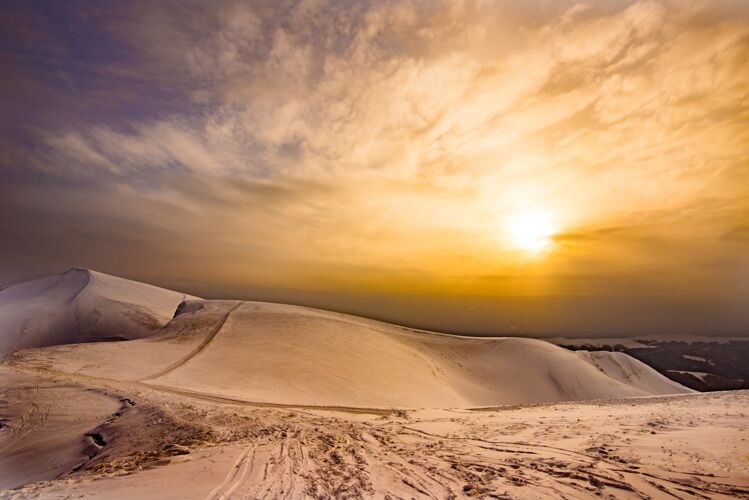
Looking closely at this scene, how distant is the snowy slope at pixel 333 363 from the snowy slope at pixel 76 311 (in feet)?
46.8

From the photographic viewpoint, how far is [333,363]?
2372cm

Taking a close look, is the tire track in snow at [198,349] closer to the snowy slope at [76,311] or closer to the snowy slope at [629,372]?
the snowy slope at [76,311]

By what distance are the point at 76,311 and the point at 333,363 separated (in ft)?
125

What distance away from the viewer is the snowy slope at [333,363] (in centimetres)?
1905

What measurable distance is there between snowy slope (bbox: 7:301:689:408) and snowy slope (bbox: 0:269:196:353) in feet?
46.8

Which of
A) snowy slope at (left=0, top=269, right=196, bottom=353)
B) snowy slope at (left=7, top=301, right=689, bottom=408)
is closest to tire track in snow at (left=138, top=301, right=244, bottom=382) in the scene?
snowy slope at (left=7, top=301, right=689, bottom=408)

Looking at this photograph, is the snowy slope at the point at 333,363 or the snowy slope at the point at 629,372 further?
the snowy slope at the point at 629,372

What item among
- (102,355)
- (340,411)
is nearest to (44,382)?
(102,355)

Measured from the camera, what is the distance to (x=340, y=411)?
47.5 ft

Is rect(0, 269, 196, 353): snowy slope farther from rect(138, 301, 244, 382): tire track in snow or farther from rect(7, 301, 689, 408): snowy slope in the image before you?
rect(138, 301, 244, 382): tire track in snow

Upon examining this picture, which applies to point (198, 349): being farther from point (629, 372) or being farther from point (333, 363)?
point (629, 372)

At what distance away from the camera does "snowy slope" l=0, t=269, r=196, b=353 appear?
39822 millimetres

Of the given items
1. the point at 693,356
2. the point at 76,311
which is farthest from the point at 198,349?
the point at 693,356

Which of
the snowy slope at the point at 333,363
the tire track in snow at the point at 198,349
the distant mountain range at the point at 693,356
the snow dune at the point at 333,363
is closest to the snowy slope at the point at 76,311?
the snowy slope at the point at 333,363
